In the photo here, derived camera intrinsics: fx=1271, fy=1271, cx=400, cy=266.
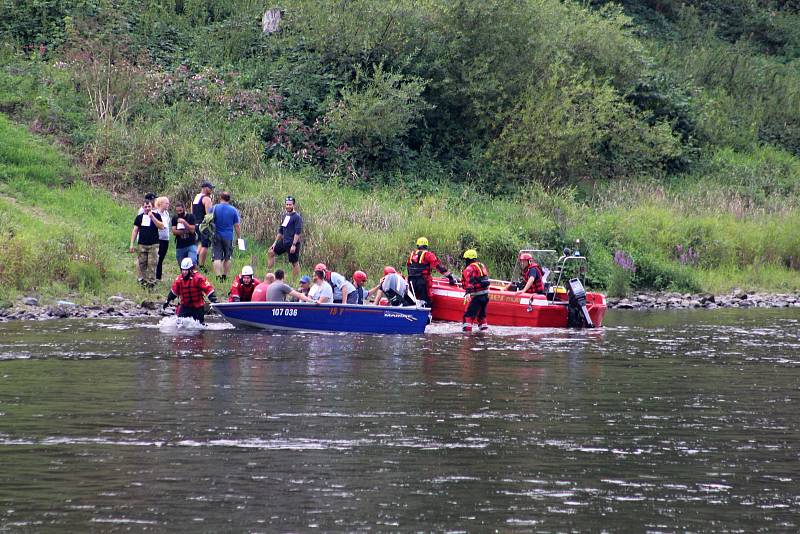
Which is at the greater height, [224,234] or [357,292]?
[224,234]

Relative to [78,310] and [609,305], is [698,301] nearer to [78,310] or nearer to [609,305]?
[609,305]

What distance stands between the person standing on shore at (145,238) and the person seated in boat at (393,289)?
204 inches

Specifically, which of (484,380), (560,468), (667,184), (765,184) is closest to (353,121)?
(667,184)

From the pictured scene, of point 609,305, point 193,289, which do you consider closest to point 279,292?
point 193,289

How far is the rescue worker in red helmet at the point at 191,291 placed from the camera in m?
22.2

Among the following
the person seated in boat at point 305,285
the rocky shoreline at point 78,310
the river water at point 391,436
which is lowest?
the river water at point 391,436

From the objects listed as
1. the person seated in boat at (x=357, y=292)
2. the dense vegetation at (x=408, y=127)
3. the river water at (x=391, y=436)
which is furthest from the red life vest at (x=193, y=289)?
the dense vegetation at (x=408, y=127)

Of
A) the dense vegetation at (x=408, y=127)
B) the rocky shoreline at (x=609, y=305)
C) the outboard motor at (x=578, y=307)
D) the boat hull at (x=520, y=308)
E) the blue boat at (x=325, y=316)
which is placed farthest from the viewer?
the dense vegetation at (x=408, y=127)

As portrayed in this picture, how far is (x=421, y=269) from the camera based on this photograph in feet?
83.7

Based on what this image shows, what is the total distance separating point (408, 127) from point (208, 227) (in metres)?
9.90

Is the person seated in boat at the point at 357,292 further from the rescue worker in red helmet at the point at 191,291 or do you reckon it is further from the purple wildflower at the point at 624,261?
the purple wildflower at the point at 624,261

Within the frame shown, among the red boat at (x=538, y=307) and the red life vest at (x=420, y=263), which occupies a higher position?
the red life vest at (x=420, y=263)

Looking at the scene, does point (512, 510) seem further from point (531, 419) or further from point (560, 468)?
point (531, 419)

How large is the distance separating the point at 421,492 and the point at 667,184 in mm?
30175
